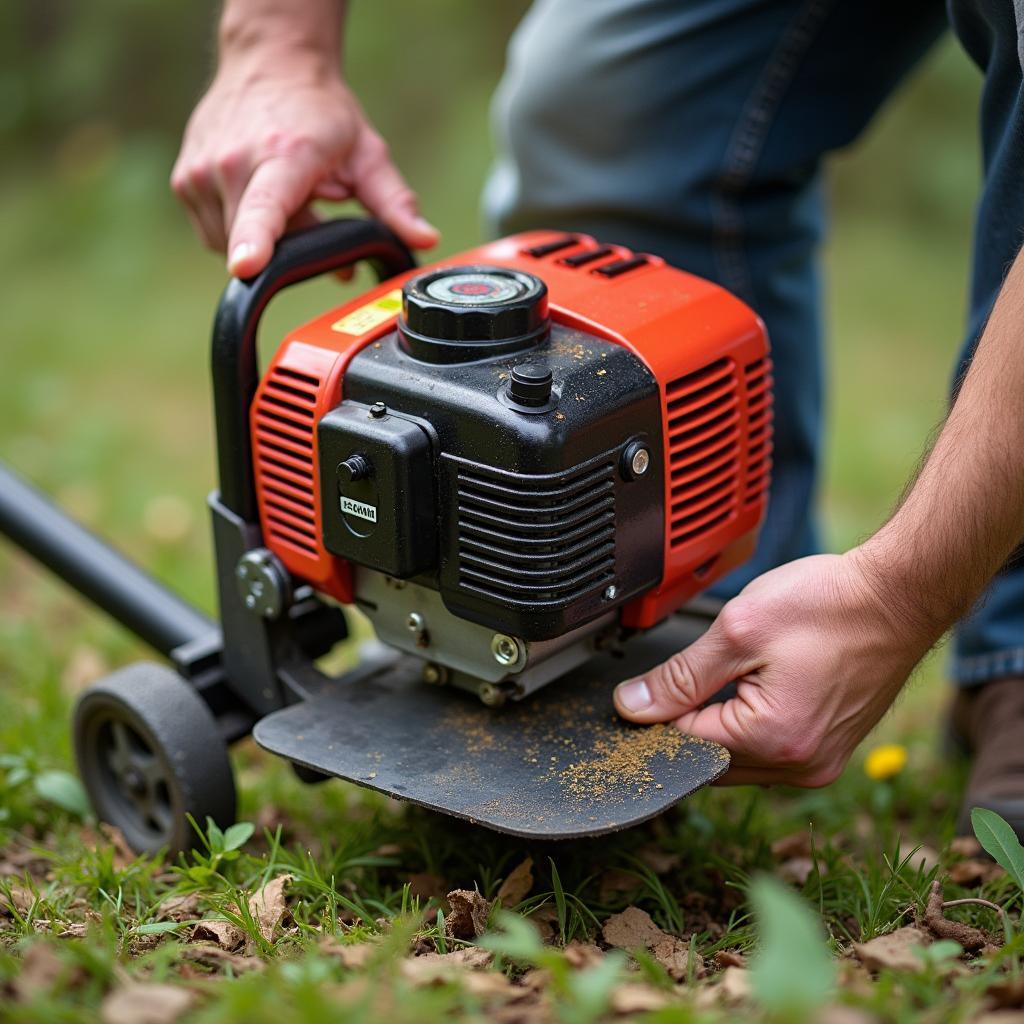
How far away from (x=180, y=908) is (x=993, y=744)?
1179mm

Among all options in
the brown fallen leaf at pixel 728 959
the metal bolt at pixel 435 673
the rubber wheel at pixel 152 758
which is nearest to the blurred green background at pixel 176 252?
the rubber wheel at pixel 152 758

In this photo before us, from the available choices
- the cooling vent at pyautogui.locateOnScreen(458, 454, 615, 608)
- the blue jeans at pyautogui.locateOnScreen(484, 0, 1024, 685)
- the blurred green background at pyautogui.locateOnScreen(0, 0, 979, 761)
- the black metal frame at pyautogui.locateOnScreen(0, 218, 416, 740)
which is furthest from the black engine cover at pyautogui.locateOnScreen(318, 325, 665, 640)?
the blurred green background at pyautogui.locateOnScreen(0, 0, 979, 761)

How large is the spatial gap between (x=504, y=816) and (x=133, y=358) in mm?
3340

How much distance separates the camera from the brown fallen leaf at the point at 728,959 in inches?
53.7

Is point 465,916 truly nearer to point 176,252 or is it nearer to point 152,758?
point 152,758

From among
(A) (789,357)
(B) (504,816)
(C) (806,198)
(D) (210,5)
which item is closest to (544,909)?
(B) (504,816)

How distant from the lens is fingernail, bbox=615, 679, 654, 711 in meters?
1.57

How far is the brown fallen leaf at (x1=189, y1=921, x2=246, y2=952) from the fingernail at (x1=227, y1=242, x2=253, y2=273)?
0.79m

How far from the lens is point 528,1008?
1141 millimetres

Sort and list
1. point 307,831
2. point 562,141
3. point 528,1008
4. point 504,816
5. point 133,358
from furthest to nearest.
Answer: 1. point 133,358
2. point 562,141
3. point 307,831
4. point 504,816
5. point 528,1008

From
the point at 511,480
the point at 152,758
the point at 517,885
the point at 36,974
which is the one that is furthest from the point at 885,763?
the point at 36,974

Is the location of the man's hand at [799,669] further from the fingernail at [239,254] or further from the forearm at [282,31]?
the forearm at [282,31]

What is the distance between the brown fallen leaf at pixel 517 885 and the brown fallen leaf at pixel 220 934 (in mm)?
294

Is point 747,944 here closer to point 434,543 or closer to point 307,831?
point 434,543
